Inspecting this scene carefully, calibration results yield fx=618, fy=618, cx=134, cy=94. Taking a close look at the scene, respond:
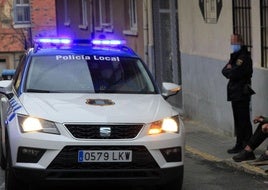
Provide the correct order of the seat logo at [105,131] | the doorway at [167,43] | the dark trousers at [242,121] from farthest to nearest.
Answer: the doorway at [167,43]
the dark trousers at [242,121]
the seat logo at [105,131]

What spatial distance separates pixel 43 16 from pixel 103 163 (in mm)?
28930

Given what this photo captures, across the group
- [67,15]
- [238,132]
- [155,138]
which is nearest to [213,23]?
[238,132]

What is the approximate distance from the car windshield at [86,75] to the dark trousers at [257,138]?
1.79 metres

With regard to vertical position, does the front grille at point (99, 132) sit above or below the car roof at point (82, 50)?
below

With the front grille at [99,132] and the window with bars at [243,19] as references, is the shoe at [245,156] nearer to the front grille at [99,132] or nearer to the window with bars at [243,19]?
the window with bars at [243,19]

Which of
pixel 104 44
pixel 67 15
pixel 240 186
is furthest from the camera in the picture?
pixel 67 15

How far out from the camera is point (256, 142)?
838cm

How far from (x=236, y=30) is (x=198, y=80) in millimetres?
2129

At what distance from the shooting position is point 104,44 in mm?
8062

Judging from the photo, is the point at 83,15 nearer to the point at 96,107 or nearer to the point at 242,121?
the point at 242,121

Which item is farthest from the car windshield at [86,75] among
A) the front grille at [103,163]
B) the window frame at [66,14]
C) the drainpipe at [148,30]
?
the window frame at [66,14]

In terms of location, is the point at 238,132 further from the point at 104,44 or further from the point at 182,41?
→ the point at 182,41

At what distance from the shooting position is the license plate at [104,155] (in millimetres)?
6011

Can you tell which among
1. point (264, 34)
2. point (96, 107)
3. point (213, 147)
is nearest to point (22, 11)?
point (213, 147)
